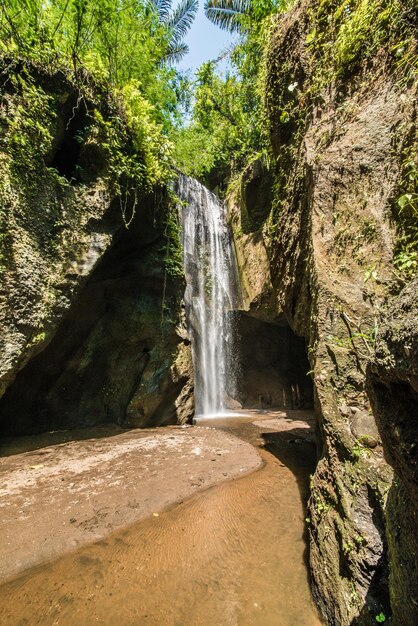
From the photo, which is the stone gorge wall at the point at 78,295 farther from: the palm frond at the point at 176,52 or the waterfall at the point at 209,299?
the palm frond at the point at 176,52

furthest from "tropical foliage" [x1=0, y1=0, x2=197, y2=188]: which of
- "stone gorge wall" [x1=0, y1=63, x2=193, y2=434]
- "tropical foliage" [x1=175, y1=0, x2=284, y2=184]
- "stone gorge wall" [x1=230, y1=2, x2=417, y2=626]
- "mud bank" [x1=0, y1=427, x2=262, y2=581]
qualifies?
"mud bank" [x1=0, y1=427, x2=262, y2=581]

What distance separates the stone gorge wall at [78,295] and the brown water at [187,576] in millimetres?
3130

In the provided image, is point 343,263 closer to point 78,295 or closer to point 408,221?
point 408,221

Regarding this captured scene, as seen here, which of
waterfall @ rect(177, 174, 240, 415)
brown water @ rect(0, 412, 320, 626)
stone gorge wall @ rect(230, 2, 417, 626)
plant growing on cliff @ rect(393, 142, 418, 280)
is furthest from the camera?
waterfall @ rect(177, 174, 240, 415)

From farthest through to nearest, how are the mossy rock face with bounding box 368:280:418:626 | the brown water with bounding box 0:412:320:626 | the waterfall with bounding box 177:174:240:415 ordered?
the waterfall with bounding box 177:174:240:415 → the brown water with bounding box 0:412:320:626 → the mossy rock face with bounding box 368:280:418:626

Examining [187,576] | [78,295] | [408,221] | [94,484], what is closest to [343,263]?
[408,221]

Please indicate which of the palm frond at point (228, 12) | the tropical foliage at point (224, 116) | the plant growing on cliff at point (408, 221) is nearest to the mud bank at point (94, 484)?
the plant growing on cliff at point (408, 221)

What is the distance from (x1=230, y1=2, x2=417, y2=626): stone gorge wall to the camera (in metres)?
2.06

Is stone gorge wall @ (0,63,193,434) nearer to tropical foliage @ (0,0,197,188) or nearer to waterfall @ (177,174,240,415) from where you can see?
tropical foliage @ (0,0,197,188)

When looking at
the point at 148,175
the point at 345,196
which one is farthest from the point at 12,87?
the point at 345,196

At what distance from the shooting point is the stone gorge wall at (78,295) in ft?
15.2

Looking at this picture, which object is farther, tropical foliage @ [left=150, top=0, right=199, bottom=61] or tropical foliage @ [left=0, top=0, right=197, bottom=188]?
tropical foliage @ [left=150, top=0, right=199, bottom=61]

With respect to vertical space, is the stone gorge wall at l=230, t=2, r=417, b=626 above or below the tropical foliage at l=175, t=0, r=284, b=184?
below

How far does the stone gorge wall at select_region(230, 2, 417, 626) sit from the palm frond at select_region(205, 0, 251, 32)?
9799mm
